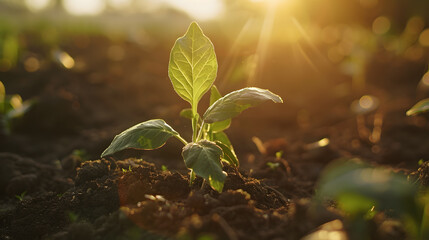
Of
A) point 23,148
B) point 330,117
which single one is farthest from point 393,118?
point 23,148

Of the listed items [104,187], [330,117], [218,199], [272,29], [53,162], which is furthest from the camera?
[272,29]

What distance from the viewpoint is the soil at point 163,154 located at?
1.46m

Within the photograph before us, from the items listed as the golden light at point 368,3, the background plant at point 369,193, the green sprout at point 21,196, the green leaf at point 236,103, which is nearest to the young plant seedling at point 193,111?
the green leaf at point 236,103

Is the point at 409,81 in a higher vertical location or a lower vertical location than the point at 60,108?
higher

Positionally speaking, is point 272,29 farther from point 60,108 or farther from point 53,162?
point 53,162

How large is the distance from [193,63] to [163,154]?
4.29ft

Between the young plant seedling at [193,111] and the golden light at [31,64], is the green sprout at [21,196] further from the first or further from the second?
the golden light at [31,64]

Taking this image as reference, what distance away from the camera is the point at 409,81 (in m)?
5.25

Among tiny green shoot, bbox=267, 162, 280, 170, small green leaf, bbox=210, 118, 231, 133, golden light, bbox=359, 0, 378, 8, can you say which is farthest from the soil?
golden light, bbox=359, 0, 378, 8

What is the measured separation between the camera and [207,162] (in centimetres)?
144

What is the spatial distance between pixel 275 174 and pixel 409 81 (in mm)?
3775

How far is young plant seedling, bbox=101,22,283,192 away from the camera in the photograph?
57.5 inches

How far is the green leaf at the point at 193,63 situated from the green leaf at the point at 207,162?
350 millimetres

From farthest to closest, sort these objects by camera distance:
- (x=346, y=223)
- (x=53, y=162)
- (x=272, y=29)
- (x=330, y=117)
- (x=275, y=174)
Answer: (x=272, y=29)
(x=330, y=117)
(x=53, y=162)
(x=275, y=174)
(x=346, y=223)
